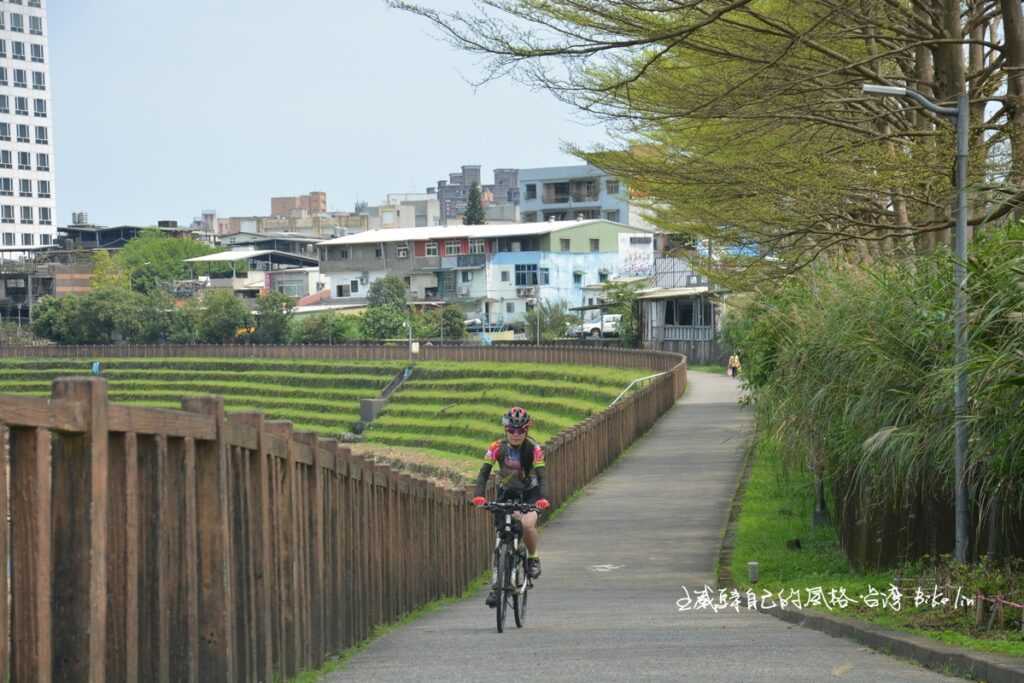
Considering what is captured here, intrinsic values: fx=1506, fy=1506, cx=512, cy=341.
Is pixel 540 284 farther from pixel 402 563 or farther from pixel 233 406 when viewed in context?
pixel 402 563

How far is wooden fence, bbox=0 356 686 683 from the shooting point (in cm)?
501

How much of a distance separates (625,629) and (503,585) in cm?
104

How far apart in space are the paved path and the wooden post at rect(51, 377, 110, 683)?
3441 mm

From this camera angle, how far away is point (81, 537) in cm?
538

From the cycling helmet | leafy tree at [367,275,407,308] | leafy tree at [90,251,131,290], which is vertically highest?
leafy tree at [90,251,131,290]

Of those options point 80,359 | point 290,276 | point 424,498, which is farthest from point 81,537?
point 290,276

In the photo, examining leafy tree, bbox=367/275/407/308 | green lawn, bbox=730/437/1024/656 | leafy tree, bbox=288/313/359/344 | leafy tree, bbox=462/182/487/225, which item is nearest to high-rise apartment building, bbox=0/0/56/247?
leafy tree, bbox=462/182/487/225

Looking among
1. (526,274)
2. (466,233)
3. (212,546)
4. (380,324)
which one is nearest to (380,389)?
(380,324)

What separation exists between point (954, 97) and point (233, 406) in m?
54.4

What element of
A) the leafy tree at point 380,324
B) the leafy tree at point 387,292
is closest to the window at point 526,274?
the leafy tree at point 387,292

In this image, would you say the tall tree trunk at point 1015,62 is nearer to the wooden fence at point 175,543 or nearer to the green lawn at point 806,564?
the green lawn at point 806,564

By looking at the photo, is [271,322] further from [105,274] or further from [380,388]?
[105,274]

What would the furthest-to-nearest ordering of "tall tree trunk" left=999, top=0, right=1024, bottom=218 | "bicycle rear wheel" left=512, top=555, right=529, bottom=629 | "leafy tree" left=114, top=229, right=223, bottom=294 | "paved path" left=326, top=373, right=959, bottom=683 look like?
1. "leafy tree" left=114, top=229, right=223, bottom=294
2. "tall tree trunk" left=999, top=0, right=1024, bottom=218
3. "bicycle rear wheel" left=512, top=555, right=529, bottom=629
4. "paved path" left=326, top=373, right=959, bottom=683

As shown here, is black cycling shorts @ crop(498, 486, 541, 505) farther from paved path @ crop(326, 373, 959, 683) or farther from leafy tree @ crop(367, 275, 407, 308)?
leafy tree @ crop(367, 275, 407, 308)
